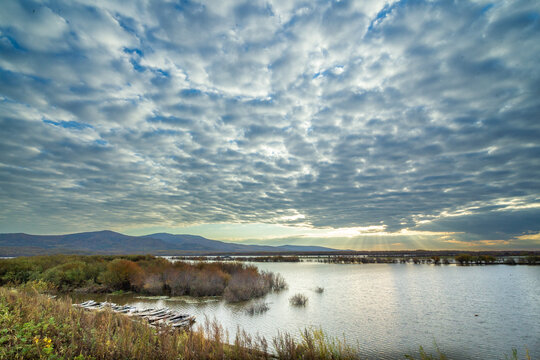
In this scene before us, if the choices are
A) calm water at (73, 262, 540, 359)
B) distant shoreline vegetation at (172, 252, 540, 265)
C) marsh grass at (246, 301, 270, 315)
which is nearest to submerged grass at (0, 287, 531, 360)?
calm water at (73, 262, 540, 359)

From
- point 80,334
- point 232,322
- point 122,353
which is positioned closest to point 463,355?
point 232,322

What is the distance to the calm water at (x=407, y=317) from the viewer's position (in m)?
12.1

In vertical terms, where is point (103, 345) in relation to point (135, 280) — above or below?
above

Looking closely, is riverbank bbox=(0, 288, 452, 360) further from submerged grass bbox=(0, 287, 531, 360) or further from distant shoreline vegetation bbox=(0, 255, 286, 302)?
distant shoreline vegetation bbox=(0, 255, 286, 302)

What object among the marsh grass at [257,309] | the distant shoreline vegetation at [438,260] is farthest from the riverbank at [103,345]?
the distant shoreline vegetation at [438,260]

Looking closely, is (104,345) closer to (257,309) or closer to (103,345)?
(103,345)

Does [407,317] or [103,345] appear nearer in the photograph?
[103,345]

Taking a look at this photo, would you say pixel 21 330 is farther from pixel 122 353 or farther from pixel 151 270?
pixel 151 270

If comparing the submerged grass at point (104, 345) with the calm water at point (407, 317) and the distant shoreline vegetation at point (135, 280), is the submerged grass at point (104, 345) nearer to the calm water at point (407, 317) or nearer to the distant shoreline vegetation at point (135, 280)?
the calm water at point (407, 317)

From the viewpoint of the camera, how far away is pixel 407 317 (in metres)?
16.7

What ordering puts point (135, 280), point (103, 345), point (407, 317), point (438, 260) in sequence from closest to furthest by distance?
point (103, 345), point (407, 317), point (135, 280), point (438, 260)

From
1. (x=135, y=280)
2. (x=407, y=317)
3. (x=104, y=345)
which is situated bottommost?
(x=407, y=317)

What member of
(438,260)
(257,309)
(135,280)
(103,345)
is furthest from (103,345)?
(438,260)

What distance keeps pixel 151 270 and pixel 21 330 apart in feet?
78.9
